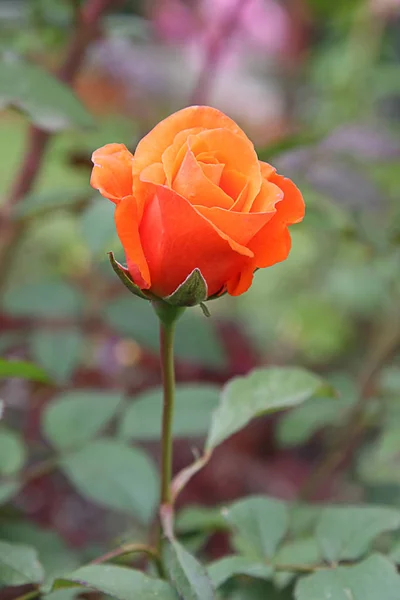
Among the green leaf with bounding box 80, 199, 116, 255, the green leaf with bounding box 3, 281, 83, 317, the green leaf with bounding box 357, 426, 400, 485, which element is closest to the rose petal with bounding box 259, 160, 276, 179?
the green leaf with bounding box 80, 199, 116, 255

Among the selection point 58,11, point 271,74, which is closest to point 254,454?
point 58,11

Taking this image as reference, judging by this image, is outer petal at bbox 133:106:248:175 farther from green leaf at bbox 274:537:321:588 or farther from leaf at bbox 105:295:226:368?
leaf at bbox 105:295:226:368

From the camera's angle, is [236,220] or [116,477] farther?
[116,477]

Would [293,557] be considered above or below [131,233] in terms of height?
below

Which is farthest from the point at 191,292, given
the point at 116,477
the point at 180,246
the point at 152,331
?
the point at 152,331

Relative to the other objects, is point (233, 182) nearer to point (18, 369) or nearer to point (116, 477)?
point (18, 369)

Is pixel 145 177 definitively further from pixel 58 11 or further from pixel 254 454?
pixel 254 454
